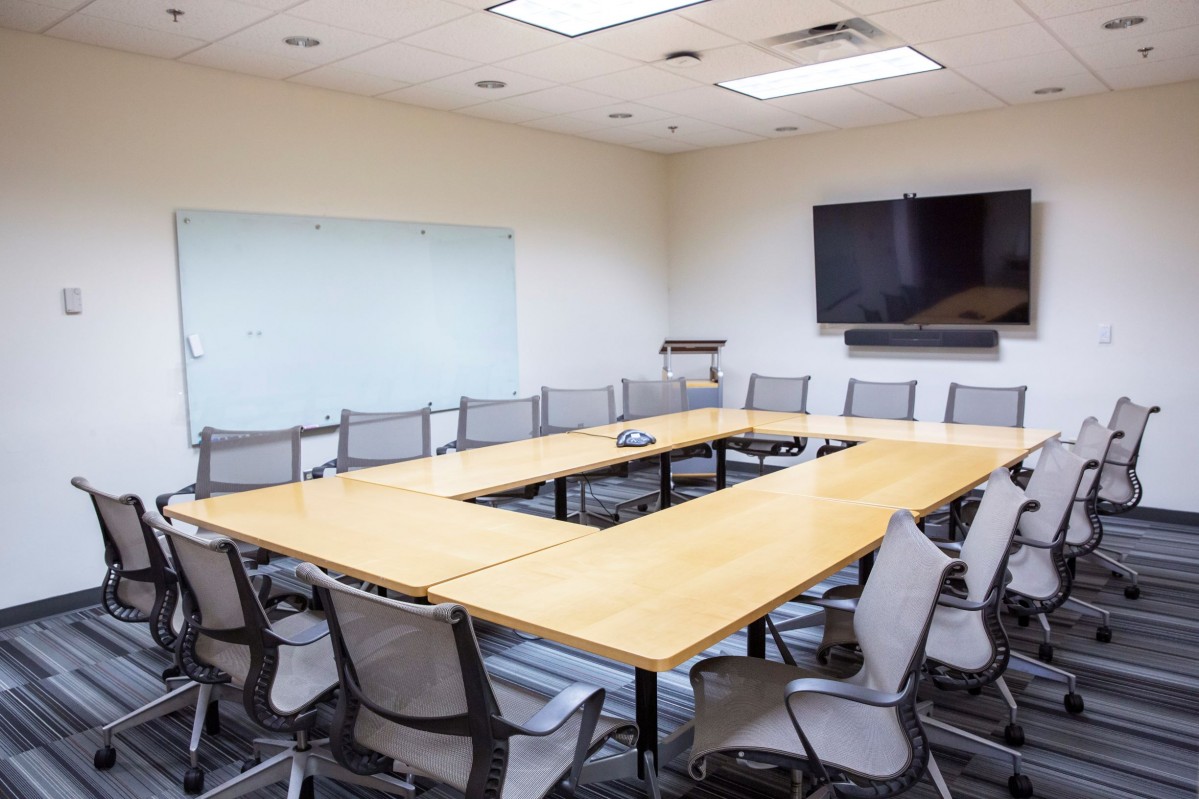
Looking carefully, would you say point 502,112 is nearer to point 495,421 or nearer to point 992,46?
point 495,421

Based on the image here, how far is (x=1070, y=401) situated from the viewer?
623cm

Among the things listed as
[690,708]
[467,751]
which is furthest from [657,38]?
[467,751]

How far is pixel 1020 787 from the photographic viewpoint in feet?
8.64

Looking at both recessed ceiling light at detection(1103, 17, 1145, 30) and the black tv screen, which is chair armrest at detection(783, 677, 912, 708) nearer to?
Result: recessed ceiling light at detection(1103, 17, 1145, 30)

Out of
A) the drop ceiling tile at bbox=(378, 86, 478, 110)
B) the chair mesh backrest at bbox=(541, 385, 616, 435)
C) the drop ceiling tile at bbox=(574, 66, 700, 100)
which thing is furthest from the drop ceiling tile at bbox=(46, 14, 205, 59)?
the chair mesh backrest at bbox=(541, 385, 616, 435)

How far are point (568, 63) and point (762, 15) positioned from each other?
124 cm

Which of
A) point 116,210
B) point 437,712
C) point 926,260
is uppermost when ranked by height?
point 116,210

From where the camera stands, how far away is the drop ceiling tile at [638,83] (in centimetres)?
510

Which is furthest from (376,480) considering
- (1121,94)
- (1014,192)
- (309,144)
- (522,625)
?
(1121,94)

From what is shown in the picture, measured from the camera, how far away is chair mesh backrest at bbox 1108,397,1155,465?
178 inches

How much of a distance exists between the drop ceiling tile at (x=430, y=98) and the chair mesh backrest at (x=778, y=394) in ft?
9.37

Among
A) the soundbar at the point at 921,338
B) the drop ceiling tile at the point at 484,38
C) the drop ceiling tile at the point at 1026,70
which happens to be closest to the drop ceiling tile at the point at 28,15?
the drop ceiling tile at the point at 484,38

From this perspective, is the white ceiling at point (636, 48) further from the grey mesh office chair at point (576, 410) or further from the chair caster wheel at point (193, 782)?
the chair caster wheel at point (193, 782)

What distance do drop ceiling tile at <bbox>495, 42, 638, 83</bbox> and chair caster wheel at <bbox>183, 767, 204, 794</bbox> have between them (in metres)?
3.71
